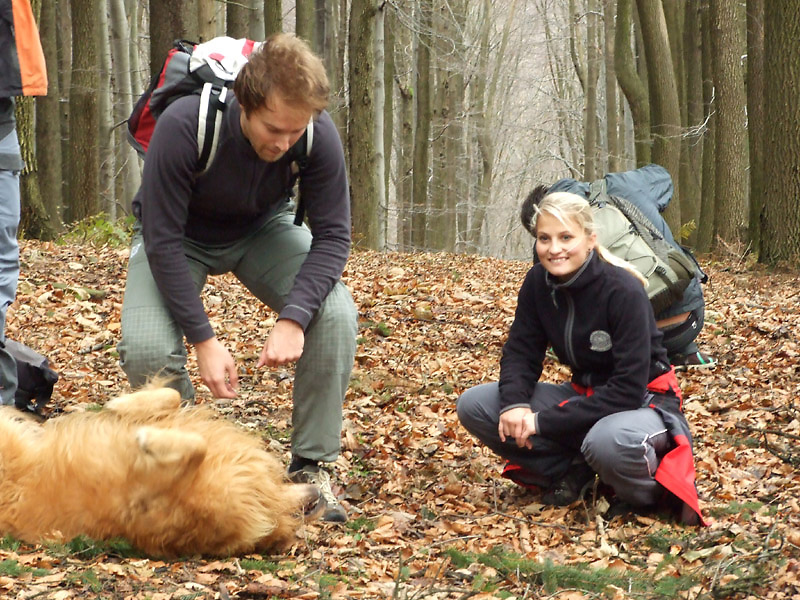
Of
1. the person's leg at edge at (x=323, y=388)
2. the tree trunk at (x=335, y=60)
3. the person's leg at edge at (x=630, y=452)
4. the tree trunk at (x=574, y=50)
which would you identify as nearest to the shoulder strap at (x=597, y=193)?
the person's leg at edge at (x=630, y=452)

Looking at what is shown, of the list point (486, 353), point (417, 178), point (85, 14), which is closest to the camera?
point (486, 353)

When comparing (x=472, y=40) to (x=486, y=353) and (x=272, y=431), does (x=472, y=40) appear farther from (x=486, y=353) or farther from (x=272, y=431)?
(x=272, y=431)

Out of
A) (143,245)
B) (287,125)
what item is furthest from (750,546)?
(143,245)

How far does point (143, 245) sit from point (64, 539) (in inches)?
56.3

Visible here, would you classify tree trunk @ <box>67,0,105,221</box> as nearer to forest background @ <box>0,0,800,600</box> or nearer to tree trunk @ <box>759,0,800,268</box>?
forest background @ <box>0,0,800,600</box>

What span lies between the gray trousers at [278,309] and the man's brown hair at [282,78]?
782mm

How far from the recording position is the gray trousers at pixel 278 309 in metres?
3.62

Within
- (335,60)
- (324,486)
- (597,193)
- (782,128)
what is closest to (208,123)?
(324,486)

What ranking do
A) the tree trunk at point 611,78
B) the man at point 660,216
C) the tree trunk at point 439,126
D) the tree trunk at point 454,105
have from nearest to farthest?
the man at point 660,216 < the tree trunk at point 611,78 < the tree trunk at point 439,126 < the tree trunk at point 454,105

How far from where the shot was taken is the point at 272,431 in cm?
490

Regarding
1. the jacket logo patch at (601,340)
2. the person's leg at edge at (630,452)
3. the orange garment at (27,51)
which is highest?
the orange garment at (27,51)

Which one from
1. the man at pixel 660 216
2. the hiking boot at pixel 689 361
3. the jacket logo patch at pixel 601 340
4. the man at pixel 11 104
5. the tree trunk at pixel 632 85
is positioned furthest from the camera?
the tree trunk at pixel 632 85

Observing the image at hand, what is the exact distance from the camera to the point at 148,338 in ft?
11.8

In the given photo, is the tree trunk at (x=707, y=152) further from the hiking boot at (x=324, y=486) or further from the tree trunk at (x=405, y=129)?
the hiking boot at (x=324, y=486)
